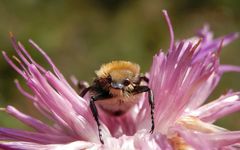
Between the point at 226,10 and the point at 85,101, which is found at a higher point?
the point at 226,10

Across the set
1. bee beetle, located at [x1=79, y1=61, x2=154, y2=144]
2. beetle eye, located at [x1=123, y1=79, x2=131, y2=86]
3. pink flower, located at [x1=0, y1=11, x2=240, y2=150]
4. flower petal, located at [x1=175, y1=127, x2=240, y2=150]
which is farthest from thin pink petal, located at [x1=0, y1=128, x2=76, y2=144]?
flower petal, located at [x1=175, y1=127, x2=240, y2=150]

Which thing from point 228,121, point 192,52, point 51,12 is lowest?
point 192,52

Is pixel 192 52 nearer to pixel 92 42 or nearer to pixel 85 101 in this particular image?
pixel 85 101

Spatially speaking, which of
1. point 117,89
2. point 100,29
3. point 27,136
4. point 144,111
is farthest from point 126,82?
point 100,29

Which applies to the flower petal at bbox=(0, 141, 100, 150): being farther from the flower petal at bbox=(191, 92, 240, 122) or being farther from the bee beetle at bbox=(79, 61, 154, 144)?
the flower petal at bbox=(191, 92, 240, 122)

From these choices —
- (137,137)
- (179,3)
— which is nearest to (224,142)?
(137,137)

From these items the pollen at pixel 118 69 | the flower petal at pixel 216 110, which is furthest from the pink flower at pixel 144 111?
the pollen at pixel 118 69

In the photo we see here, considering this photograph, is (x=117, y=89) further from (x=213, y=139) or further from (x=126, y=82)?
(x=213, y=139)
